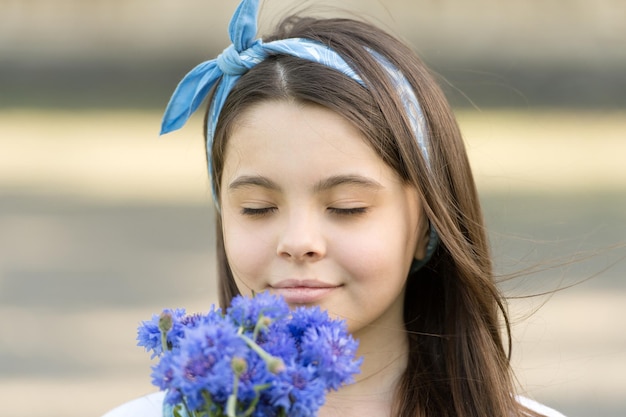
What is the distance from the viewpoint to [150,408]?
198cm

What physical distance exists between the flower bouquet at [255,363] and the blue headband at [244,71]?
73 centimetres

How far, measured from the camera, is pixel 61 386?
13.9 ft

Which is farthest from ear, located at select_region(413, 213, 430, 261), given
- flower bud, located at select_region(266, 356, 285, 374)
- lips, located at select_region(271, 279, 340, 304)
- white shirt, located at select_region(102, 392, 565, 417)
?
flower bud, located at select_region(266, 356, 285, 374)

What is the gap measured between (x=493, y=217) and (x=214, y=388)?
3.42 m

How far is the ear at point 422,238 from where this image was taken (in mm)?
1842

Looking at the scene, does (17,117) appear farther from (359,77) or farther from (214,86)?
(359,77)

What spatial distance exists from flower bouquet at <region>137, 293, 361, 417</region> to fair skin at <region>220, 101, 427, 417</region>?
1.47 ft

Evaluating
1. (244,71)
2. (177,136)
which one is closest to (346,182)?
(244,71)

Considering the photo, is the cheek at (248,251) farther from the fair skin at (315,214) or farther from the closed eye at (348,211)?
the closed eye at (348,211)

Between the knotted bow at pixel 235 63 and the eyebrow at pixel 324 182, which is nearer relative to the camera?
the eyebrow at pixel 324 182

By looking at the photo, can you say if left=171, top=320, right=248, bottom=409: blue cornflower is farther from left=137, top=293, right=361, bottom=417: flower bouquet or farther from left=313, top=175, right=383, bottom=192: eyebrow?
left=313, top=175, right=383, bottom=192: eyebrow

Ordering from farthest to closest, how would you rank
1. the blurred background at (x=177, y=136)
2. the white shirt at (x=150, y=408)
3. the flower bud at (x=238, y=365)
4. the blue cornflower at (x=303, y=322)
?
the blurred background at (x=177, y=136) → the white shirt at (x=150, y=408) → the blue cornflower at (x=303, y=322) → the flower bud at (x=238, y=365)

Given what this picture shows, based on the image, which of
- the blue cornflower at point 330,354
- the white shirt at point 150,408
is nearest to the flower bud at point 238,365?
the blue cornflower at point 330,354

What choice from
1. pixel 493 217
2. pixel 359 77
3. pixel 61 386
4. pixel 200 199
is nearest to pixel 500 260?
pixel 359 77
